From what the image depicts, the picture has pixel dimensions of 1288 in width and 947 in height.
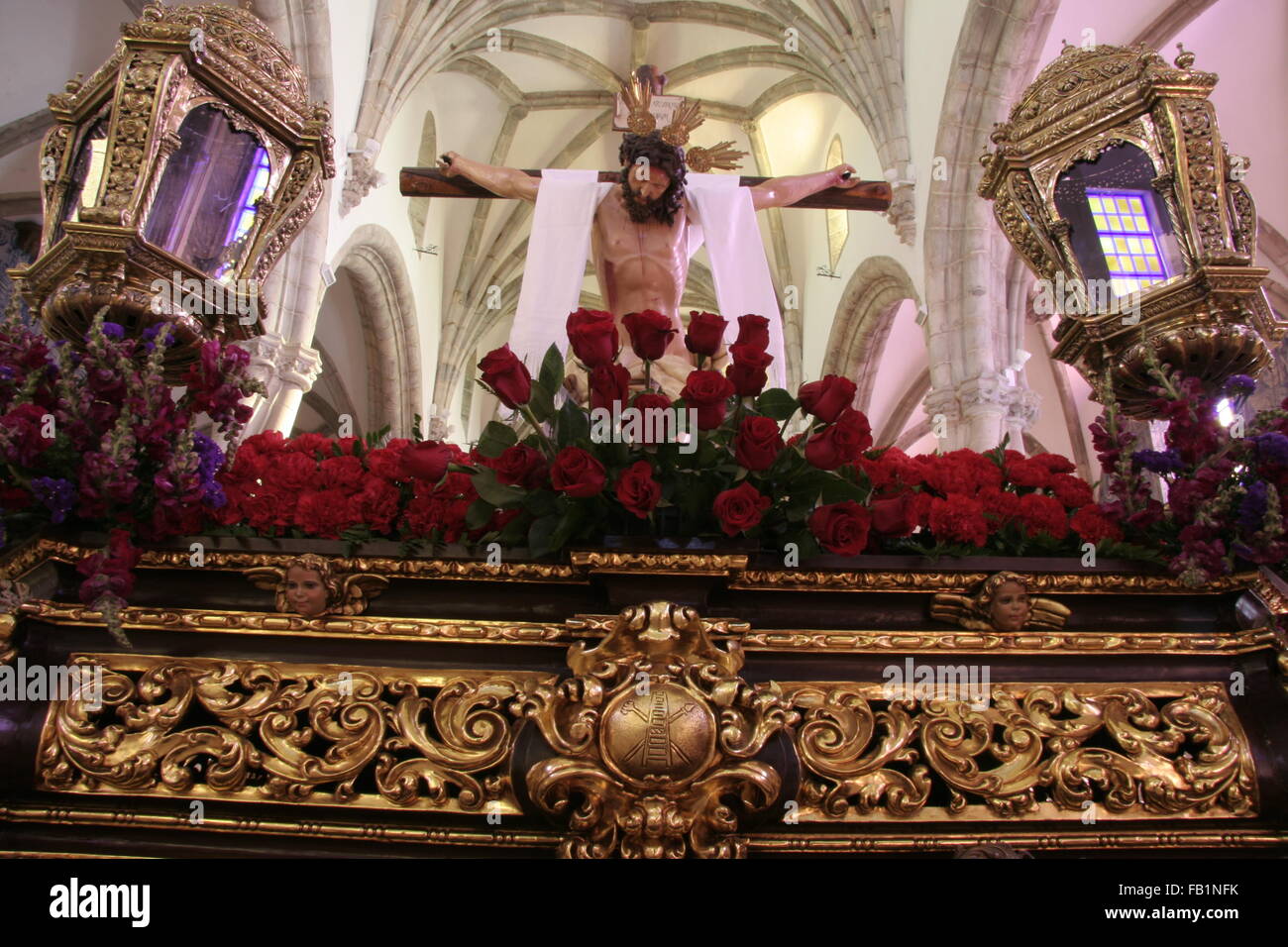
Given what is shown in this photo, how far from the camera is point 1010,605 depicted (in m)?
1.59

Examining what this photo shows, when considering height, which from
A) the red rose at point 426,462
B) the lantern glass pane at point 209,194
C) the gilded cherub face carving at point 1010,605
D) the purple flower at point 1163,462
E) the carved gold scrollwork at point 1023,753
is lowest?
the carved gold scrollwork at point 1023,753

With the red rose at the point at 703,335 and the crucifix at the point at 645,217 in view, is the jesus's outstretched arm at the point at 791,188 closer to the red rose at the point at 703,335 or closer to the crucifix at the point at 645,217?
the crucifix at the point at 645,217

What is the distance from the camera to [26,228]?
25.8 feet

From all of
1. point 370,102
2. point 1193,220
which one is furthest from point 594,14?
point 1193,220

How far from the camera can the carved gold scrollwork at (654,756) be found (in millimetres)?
1340

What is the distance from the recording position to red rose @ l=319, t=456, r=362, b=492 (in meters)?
1.75

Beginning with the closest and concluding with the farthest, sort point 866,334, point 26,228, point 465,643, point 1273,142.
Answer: point 465,643
point 26,228
point 1273,142
point 866,334

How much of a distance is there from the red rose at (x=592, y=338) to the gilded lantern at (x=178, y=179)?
0.81 meters

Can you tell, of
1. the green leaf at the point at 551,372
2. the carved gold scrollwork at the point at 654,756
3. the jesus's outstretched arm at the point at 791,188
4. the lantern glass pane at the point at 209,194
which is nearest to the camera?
the carved gold scrollwork at the point at 654,756

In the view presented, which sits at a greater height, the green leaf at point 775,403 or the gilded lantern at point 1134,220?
the gilded lantern at point 1134,220

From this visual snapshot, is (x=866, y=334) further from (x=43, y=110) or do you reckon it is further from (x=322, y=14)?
(x=43, y=110)

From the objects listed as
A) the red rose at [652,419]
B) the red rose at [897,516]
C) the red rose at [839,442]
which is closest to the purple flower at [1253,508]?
the red rose at [897,516]

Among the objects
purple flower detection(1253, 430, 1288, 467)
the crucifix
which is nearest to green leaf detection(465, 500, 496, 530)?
purple flower detection(1253, 430, 1288, 467)

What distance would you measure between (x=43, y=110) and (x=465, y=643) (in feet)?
27.0
